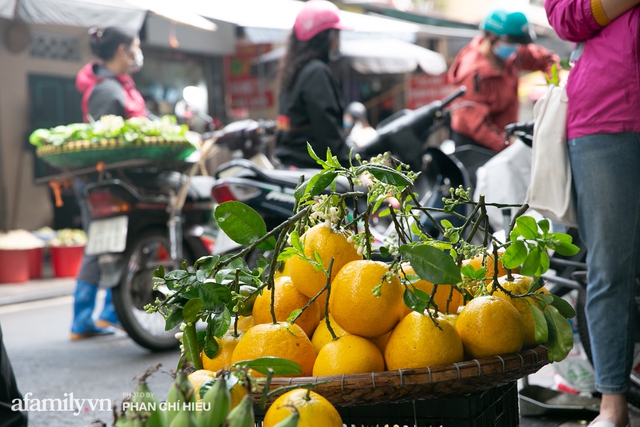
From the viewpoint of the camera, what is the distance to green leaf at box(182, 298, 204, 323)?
1.60 meters

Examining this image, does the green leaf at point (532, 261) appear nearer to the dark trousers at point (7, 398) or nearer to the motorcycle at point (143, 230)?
the dark trousers at point (7, 398)

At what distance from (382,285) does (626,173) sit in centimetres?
150

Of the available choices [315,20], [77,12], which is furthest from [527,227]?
[77,12]

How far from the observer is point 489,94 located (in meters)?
5.52

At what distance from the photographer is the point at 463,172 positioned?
15.4 ft

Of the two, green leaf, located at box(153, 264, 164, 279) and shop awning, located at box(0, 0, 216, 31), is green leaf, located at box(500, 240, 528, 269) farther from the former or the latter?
shop awning, located at box(0, 0, 216, 31)

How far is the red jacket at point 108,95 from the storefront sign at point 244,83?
7876 millimetres

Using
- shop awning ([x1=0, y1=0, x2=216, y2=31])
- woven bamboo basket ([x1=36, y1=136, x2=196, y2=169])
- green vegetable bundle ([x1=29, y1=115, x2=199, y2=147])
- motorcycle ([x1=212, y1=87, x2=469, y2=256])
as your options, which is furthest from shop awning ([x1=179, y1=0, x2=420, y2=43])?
motorcycle ([x1=212, y1=87, x2=469, y2=256])

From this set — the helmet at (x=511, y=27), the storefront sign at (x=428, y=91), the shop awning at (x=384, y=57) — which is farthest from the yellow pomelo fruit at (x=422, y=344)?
the storefront sign at (x=428, y=91)

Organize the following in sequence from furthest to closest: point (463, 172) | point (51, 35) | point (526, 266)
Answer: point (51, 35) < point (463, 172) < point (526, 266)

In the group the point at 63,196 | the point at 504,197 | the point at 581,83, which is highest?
the point at 581,83

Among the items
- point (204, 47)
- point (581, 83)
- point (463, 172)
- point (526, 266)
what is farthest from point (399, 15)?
point (526, 266)

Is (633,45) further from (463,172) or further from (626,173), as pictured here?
(463,172)

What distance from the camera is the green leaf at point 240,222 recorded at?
168 cm
